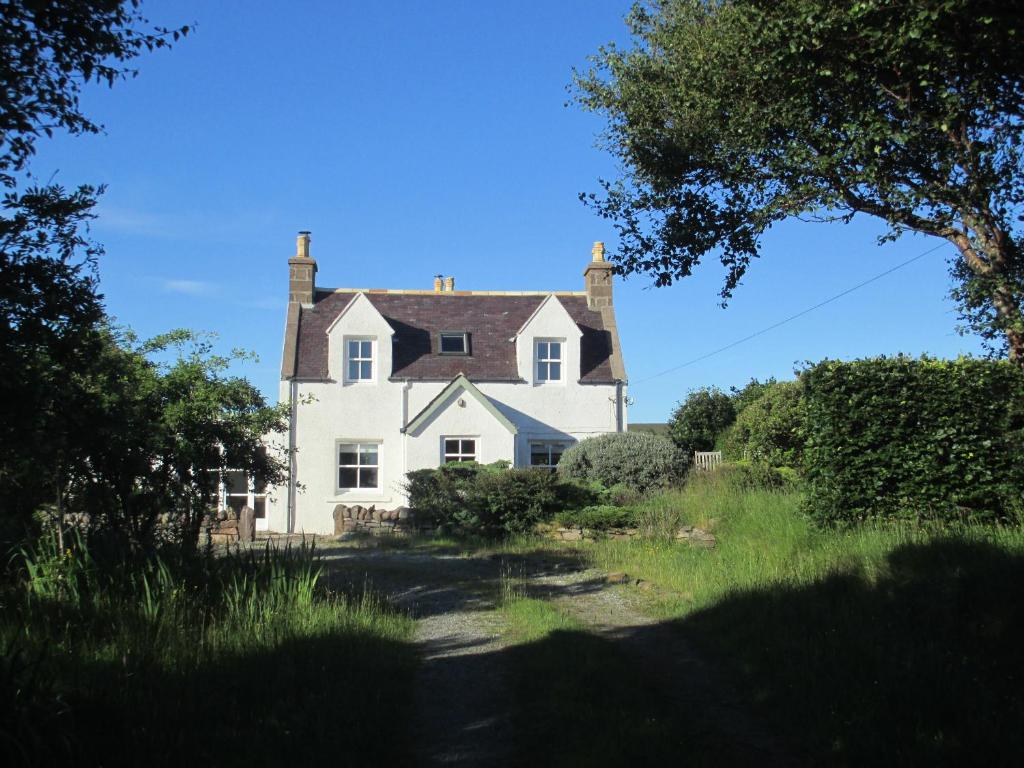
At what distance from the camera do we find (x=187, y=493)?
1095 cm

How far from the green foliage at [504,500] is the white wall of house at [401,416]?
24.4 feet

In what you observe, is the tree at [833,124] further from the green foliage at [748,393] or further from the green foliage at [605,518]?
the green foliage at [748,393]

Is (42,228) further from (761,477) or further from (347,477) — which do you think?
(347,477)

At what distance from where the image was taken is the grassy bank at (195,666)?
5109 millimetres

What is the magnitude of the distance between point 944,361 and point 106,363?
32.3 ft

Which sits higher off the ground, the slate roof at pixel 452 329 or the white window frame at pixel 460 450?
the slate roof at pixel 452 329

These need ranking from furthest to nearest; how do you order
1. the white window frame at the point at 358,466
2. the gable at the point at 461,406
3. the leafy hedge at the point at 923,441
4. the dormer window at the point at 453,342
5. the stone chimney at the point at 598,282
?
the stone chimney at the point at 598,282 → the dormer window at the point at 453,342 → the white window frame at the point at 358,466 → the gable at the point at 461,406 → the leafy hedge at the point at 923,441

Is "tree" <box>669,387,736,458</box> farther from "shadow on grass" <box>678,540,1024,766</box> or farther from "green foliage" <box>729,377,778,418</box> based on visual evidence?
"shadow on grass" <box>678,540,1024,766</box>

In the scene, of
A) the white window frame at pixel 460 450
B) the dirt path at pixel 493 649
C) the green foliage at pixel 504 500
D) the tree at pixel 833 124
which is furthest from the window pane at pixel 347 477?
the tree at pixel 833 124

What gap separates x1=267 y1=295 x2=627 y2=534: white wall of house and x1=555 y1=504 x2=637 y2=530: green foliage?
9.96 meters

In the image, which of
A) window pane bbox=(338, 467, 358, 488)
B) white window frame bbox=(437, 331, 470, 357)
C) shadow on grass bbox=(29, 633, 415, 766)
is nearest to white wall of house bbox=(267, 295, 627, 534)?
window pane bbox=(338, 467, 358, 488)

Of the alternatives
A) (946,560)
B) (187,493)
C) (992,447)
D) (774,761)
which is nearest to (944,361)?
(992,447)

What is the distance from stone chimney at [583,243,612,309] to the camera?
30.9 metres

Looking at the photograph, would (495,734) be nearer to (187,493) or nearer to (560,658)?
(560,658)
